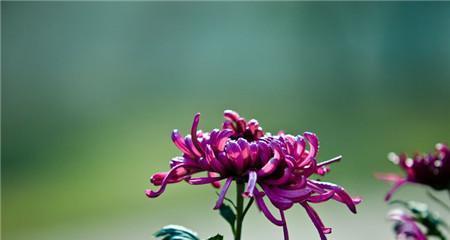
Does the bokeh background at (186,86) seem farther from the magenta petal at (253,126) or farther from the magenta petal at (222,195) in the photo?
the magenta petal at (222,195)

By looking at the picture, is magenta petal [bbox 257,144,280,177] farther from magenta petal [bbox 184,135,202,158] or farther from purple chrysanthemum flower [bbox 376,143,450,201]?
purple chrysanthemum flower [bbox 376,143,450,201]

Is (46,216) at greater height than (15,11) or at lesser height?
lesser

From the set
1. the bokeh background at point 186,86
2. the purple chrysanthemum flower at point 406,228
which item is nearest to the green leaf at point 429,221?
the purple chrysanthemum flower at point 406,228

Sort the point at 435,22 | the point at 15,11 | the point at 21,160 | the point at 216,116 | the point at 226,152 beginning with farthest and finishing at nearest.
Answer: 1. the point at 435,22
2. the point at 15,11
3. the point at 216,116
4. the point at 21,160
5. the point at 226,152

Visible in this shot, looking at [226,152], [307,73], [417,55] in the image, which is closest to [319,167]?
[226,152]

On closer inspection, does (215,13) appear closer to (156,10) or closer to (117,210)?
(156,10)

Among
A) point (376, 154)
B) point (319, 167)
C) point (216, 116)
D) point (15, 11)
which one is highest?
point (15, 11)
